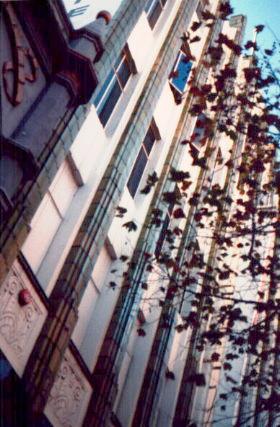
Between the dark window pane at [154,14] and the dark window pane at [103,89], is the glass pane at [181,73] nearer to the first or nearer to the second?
the dark window pane at [154,14]

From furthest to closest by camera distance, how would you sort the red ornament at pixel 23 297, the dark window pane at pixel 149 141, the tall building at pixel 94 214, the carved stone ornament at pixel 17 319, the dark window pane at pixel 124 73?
the dark window pane at pixel 149 141
the dark window pane at pixel 124 73
the red ornament at pixel 23 297
the carved stone ornament at pixel 17 319
the tall building at pixel 94 214

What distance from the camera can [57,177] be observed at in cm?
1117

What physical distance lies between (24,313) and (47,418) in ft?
7.62

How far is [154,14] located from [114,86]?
Answer: 4684 millimetres

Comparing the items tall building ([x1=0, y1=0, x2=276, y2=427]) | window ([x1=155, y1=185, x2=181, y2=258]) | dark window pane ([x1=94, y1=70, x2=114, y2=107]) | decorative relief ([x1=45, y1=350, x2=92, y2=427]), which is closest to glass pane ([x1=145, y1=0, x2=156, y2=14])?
tall building ([x1=0, y1=0, x2=276, y2=427])

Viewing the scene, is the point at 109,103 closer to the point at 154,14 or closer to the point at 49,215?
the point at 49,215

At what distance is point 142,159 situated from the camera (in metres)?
15.8

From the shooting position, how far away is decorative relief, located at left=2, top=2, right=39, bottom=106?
6.80 meters

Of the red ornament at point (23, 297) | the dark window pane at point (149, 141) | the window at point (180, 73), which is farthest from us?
the window at point (180, 73)

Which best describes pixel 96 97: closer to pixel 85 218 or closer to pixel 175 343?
pixel 85 218

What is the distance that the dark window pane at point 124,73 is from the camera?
14352 millimetres

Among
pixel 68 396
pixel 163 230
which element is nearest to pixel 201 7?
pixel 163 230

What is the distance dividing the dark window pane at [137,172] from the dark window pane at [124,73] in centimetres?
241

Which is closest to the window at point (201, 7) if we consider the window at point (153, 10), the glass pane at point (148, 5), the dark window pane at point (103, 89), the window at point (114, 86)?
the window at point (153, 10)
